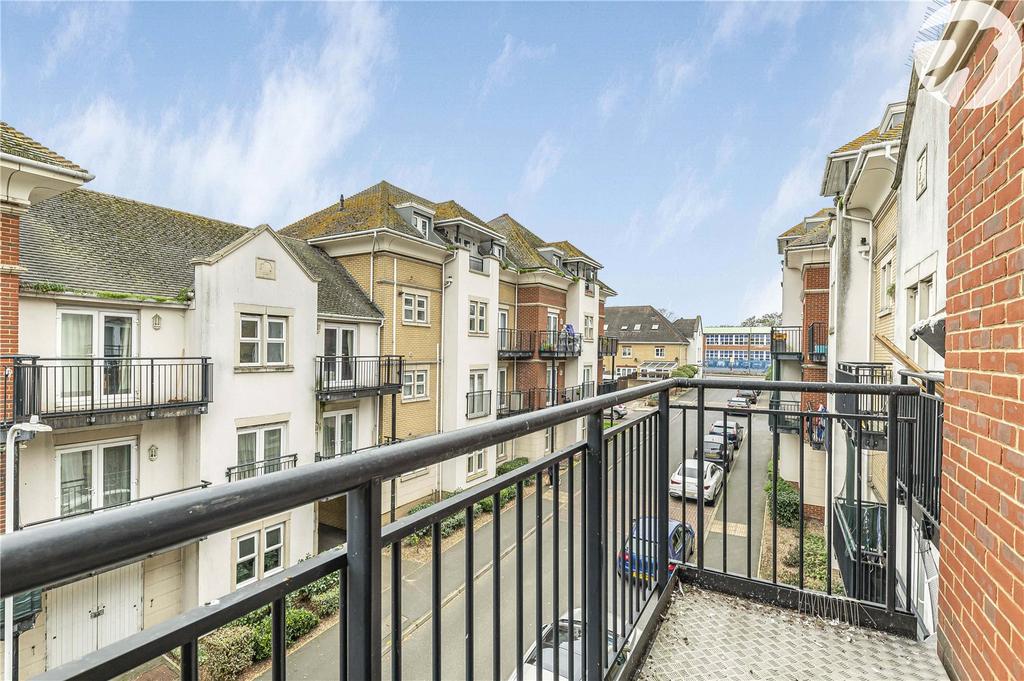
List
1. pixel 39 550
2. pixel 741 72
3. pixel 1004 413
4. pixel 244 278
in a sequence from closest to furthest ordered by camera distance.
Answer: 1. pixel 39 550
2. pixel 1004 413
3. pixel 244 278
4. pixel 741 72

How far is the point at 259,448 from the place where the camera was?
1014 centimetres

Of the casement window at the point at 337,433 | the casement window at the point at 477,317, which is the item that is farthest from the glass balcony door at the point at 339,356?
the casement window at the point at 477,317

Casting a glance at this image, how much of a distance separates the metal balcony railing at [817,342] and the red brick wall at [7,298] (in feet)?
56.6

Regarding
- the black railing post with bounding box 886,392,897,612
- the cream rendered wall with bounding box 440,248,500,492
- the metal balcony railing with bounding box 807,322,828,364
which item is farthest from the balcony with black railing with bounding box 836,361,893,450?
the cream rendered wall with bounding box 440,248,500,492

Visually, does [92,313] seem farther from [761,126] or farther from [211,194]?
[211,194]

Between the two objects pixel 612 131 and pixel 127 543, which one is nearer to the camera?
pixel 127 543

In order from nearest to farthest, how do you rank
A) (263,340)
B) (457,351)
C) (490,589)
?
(490,589), (263,340), (457,351)

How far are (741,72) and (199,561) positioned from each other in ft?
61.8

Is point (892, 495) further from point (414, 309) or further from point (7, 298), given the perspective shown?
point (414, 309)

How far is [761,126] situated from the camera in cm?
2034

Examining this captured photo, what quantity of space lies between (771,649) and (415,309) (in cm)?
1279

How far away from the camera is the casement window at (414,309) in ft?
45.4

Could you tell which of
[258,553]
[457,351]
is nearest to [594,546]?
[258,553]

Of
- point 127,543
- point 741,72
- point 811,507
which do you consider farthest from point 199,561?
point 741,72
